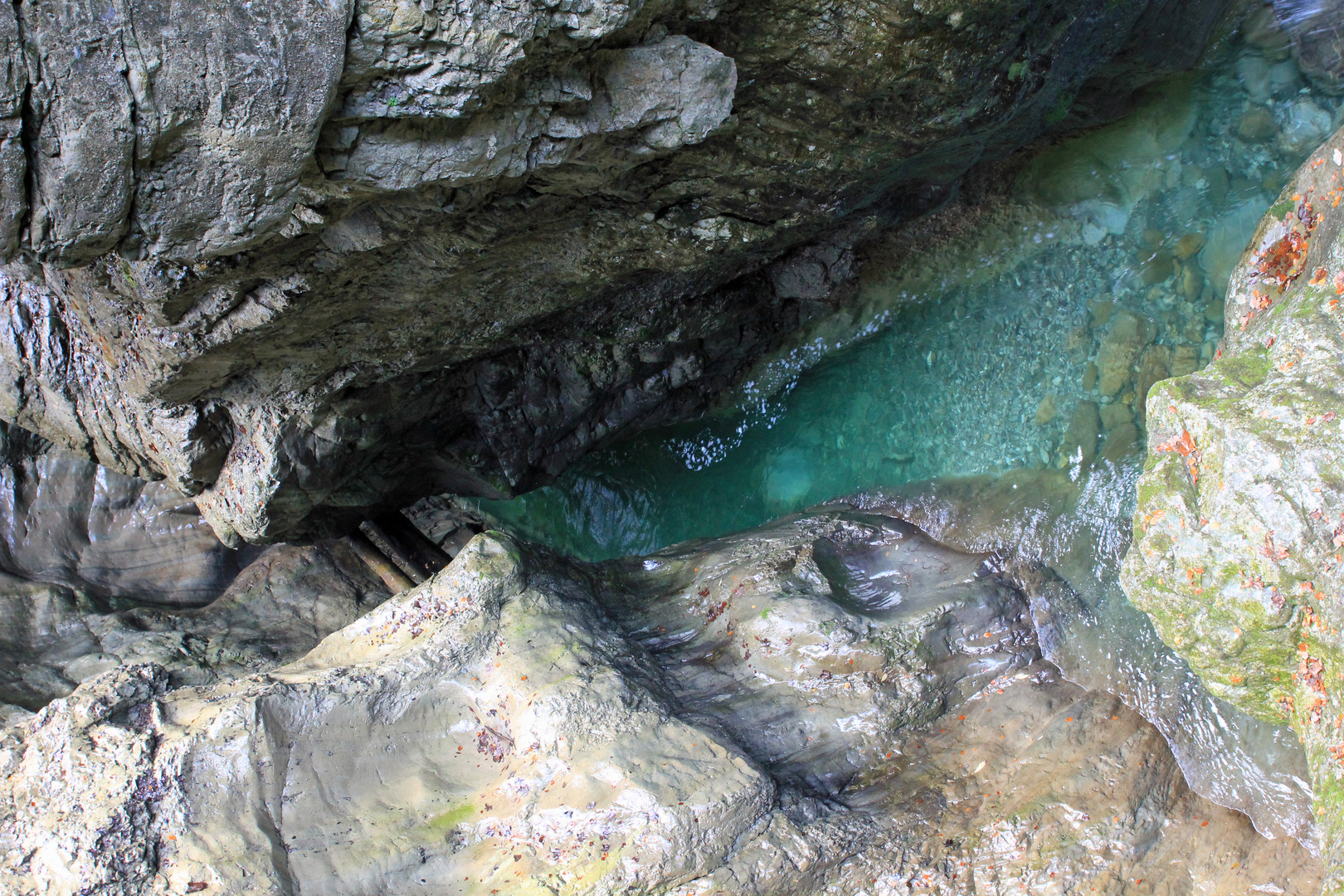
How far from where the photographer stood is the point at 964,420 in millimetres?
5379

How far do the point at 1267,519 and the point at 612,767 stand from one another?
257 cm

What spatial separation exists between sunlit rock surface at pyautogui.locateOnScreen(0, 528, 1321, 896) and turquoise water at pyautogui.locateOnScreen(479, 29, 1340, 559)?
131 centimetres

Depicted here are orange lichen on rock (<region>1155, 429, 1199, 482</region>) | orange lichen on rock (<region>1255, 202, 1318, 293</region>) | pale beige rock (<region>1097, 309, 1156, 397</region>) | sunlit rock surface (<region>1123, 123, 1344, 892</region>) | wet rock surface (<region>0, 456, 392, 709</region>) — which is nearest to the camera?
sunlit rock surface (<region>1123, 123, 1344, 892</region>)

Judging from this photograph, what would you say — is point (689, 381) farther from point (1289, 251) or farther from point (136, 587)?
point (136, 587)

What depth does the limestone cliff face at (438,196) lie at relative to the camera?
7.54 feet

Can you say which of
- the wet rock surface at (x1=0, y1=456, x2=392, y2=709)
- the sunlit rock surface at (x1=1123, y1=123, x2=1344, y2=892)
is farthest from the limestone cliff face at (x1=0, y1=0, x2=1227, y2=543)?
the sunlit rock surface at (x1=1123, y1=123, x2=1344, y2=892)

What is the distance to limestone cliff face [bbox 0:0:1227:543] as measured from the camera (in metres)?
2.30

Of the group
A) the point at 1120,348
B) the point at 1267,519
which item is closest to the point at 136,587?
the point at 1120,348

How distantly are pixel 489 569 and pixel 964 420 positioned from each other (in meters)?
3.19

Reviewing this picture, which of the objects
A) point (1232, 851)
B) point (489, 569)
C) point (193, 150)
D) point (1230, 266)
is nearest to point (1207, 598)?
point (1232, 851)

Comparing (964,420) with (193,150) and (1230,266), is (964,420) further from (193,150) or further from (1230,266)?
(193,150)

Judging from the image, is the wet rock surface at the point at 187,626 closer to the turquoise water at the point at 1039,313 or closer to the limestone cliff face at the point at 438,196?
the limestone cliff face at the point at 438,196

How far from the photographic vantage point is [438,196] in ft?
9.96

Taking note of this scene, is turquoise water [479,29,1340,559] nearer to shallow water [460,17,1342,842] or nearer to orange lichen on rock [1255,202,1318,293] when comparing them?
shallow water [460,17,1342,842]
